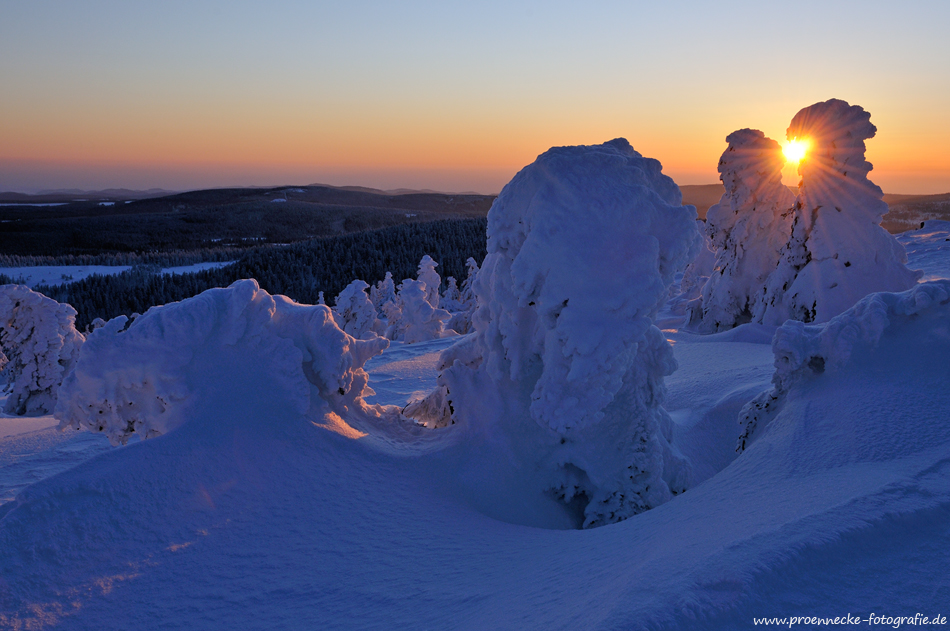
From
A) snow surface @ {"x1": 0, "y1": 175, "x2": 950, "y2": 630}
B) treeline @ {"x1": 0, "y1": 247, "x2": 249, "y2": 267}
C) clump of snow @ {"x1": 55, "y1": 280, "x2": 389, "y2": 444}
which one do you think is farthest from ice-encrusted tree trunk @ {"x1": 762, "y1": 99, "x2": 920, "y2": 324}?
treeline @ {"x1": 0, "y1": 247, "x2": 249, "y2": 267}

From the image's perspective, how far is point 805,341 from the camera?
408 cm

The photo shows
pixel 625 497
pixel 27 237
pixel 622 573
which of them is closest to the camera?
pixel 622 573

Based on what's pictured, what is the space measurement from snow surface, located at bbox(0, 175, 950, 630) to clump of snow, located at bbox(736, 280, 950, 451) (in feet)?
0.18

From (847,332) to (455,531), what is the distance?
131 inches

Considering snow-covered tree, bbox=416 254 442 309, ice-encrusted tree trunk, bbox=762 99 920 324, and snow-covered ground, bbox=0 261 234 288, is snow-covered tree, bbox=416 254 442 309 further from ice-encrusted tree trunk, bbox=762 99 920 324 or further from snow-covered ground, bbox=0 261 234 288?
snow-covered ground, bbox=0 261 234 288

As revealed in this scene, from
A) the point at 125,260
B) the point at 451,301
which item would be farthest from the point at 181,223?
the point at 451,301

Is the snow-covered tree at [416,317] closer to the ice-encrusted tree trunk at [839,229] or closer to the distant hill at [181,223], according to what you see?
the ice-encrusted tree trunk at [839,229]

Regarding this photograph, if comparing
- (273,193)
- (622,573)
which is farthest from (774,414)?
(273,193)

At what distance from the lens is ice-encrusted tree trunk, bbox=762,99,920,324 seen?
1212 centimetres

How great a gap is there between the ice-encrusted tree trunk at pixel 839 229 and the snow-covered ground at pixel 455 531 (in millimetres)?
9909

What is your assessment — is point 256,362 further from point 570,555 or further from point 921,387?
point 921,387

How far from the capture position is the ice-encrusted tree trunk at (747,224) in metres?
14.7

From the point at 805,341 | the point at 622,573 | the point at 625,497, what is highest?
the point at 805,341

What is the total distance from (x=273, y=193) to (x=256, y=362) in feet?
685
